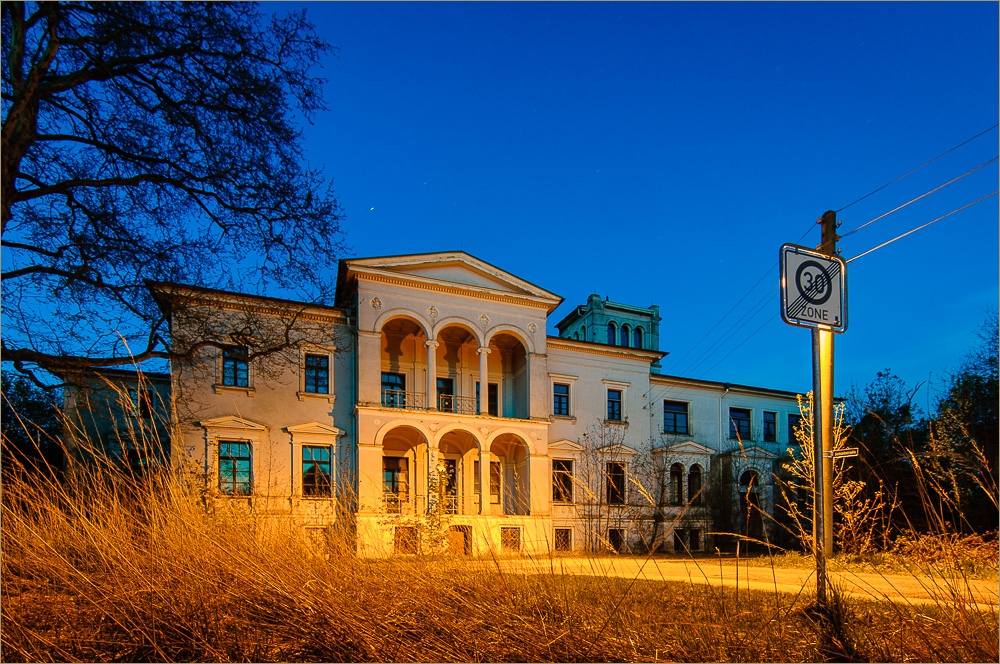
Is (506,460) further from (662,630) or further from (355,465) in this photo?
(662,630)

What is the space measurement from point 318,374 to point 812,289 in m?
21.9

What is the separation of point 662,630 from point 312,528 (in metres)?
2.67

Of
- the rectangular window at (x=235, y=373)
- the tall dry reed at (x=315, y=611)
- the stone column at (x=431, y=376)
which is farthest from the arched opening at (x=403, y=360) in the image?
the tall dry reed at (x=315, y=611)

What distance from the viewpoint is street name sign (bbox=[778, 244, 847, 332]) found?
427 centimetres

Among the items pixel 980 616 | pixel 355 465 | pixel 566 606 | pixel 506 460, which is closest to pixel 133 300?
pixel 566 606

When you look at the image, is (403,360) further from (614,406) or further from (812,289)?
(812,289)

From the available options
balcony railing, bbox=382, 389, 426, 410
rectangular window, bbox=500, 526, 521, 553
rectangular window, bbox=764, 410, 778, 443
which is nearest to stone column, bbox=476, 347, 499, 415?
balcony railing, bbox=382, 389, 426, 410

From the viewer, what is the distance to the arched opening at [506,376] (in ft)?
90.0

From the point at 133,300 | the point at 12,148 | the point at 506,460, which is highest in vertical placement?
the point at 12,148

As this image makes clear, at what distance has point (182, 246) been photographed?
10938mm

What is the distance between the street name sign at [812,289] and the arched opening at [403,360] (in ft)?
71.1

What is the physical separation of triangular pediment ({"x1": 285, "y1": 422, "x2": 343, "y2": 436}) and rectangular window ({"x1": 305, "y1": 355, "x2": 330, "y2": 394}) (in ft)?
4.35

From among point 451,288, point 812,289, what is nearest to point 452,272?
point 451,288

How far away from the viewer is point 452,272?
25.6m
